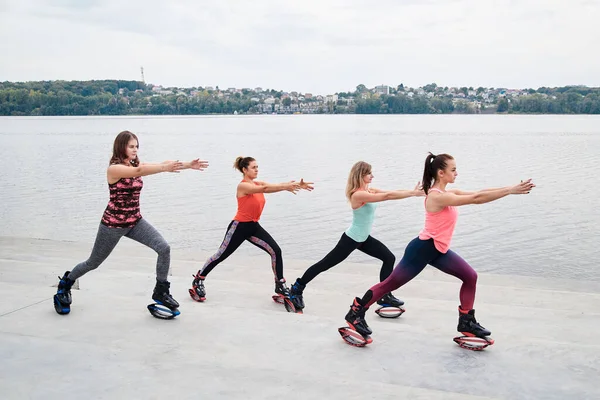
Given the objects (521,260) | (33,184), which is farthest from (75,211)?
(521,260)

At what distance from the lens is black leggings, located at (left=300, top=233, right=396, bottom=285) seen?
23.6 feet

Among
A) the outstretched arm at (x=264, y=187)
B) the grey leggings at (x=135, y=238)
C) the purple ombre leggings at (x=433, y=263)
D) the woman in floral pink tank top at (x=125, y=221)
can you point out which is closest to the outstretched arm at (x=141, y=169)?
the woman in floral pink tank top at (x=125, y=221)

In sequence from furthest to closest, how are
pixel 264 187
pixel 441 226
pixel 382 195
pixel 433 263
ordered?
1. pixel 264 187
2. pixel 382 195
3. pixel 433 263
4. pixel 441 226

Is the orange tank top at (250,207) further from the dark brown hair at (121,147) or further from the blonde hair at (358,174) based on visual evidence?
the dark brown hair at (121,147)

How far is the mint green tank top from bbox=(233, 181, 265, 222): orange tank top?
1.24m

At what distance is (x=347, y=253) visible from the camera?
7148 mm

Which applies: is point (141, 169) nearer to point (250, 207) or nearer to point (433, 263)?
point (250, 207)

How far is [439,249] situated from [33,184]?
97.8ft

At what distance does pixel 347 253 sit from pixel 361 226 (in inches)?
13.4

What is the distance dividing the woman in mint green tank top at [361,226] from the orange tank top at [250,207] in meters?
1.00

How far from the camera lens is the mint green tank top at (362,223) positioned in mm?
7074

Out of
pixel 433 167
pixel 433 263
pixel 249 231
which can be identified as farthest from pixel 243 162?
pixel 433 263

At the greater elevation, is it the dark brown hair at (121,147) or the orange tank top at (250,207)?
the dark brown hair at (121,147)

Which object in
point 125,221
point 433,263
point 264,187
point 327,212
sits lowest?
point 327,212
